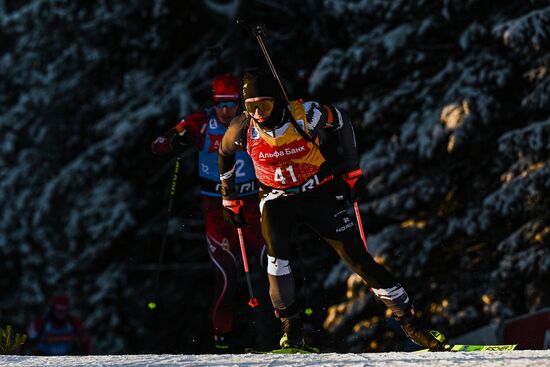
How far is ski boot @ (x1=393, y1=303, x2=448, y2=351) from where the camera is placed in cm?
714

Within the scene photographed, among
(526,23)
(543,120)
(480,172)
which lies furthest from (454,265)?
(526,23)

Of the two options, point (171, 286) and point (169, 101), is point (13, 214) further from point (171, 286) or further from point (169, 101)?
point (169, 101)

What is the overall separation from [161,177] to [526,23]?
8.53 meters

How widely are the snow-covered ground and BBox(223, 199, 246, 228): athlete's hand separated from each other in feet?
4.40

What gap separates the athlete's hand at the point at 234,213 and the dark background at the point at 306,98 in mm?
1167

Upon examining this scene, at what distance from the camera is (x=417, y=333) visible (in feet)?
23.5

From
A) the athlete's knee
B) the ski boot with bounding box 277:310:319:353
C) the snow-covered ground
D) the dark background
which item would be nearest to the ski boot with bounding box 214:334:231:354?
the dark background

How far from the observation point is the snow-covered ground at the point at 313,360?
5.68m

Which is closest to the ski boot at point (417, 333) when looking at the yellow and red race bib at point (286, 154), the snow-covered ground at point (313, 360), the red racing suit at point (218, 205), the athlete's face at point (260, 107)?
the snow-covered ground at point (313, 360)

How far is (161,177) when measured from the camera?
1864cm

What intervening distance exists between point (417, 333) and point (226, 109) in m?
2.49

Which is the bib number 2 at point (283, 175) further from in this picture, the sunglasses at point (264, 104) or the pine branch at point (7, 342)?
the pine branch at point (7, 342)

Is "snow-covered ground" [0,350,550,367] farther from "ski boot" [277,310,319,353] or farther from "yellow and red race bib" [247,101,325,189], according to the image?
"yellow and red race bib" [247,101,325,189]

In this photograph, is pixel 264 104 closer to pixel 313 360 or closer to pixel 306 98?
pixel 313 360
